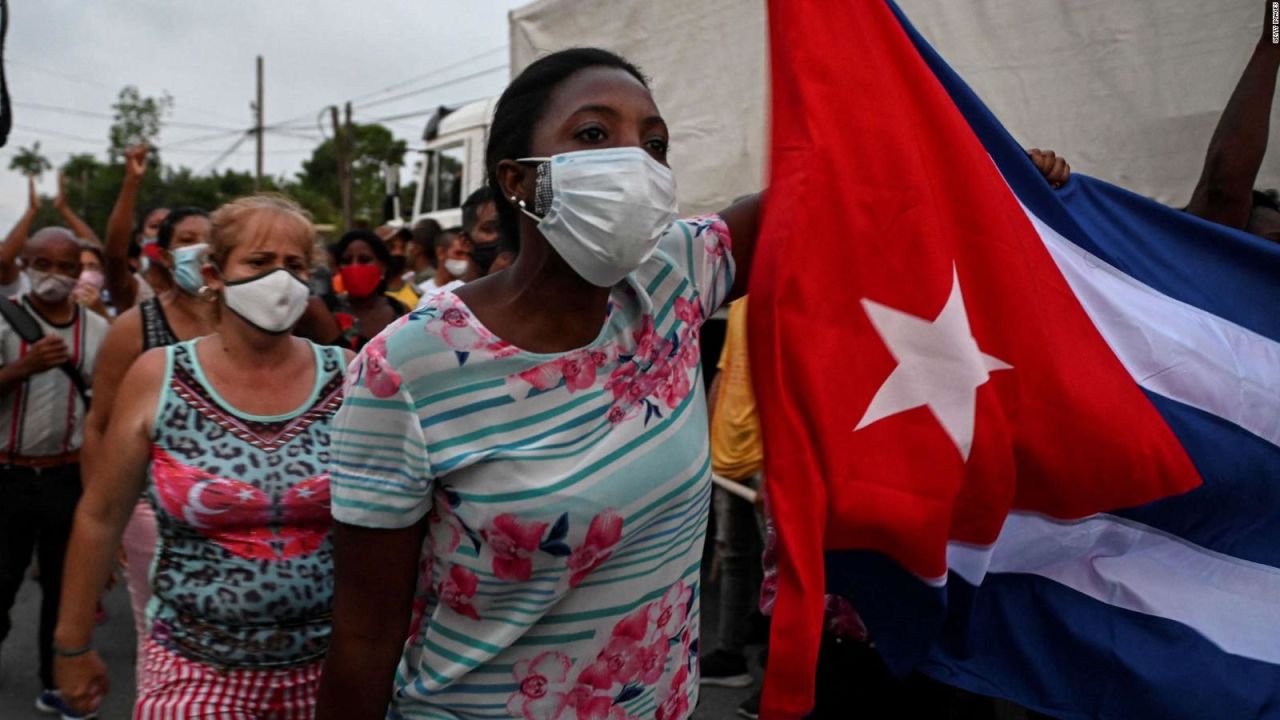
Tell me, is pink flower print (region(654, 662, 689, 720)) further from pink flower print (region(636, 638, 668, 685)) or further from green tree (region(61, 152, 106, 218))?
green tree (region(61, 152, 106, 218))

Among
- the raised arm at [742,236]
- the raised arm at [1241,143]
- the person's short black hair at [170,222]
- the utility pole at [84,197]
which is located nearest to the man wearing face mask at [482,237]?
the person's short black hair at [170,222]

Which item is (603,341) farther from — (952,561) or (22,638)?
(22,638)

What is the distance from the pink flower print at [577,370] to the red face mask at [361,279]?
13.9 ft

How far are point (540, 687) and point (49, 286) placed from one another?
13.8 ft

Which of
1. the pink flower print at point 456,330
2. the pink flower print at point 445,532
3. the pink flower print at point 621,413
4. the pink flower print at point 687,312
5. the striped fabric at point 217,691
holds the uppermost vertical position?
the pink flower print at point 687,312

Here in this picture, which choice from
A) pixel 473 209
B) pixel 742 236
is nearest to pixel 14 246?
pixel 473 209

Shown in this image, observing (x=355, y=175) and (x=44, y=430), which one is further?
(x=355, y=175)

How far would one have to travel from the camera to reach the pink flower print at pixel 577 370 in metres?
1.85

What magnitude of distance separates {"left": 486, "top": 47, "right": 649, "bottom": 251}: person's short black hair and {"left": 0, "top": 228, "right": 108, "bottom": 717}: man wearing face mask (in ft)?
12.0

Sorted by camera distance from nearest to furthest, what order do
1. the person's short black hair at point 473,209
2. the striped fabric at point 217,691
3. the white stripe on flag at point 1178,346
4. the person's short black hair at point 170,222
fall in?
1. the striped fabric at point 217,691
2. the white stripe on flag at point 1178,346
3. the person's short black hair at point 473,209
4. the person's short black hair at point 170,222

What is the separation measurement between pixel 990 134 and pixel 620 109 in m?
1.10

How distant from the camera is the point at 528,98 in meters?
1.97

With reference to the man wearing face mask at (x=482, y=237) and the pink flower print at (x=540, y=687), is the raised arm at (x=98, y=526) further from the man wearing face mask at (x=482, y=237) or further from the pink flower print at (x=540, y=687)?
the man wearing face mask at (x=482, y=237)

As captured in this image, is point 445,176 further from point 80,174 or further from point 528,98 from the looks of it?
point 80,174
